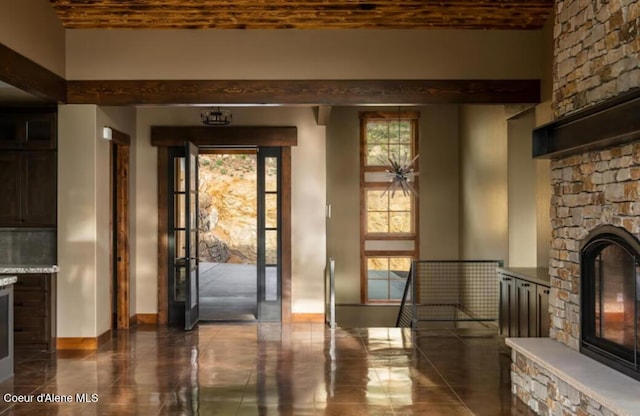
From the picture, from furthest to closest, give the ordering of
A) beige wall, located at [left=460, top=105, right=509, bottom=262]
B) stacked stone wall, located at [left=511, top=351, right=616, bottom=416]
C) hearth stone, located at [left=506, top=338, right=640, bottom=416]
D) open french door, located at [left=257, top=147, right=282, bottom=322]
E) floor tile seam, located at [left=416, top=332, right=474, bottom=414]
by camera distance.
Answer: open french door, located at [left=257, top=147, right=282, bottom=322] → beige wall, located at [left=460, top=105, right=509, bottom=262] → floor tile seam, located at [left=416, top=332, right=474, bottom=414] → stacked stone wall, located at [left=511, top=351, right=616, bottom=416] → hearth stone, located at [left=506, top=338, right=640, bottom=416]

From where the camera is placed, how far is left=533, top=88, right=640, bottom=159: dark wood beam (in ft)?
11.5

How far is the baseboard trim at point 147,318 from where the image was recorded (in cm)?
846

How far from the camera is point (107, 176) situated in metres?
Answer: 7.08

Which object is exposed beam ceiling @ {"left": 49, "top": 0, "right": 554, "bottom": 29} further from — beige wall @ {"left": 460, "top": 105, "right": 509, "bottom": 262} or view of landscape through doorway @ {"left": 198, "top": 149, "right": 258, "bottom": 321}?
view of landscape through doorway @ {"left": 198, "top": 149, "right": 258, "bottom": 321}

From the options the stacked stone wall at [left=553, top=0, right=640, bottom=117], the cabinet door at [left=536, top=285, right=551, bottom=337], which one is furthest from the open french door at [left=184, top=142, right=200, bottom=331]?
the stacked stone wall at [left=553, top=0, right=640, bottom=117]

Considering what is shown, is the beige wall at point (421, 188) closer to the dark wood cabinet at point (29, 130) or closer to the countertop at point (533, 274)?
the countertop at point (533, 274)

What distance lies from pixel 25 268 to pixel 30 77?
6.29 feet

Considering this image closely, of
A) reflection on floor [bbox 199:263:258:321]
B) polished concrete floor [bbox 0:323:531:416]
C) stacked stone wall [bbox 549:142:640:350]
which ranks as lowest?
reflection on floor [bbox 199:263:258:321]

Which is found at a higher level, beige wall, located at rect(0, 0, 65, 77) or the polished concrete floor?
beige wall, located at rect(0, 0, 65, 77)

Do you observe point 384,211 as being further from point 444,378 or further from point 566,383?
point 566,383

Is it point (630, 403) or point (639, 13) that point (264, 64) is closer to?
point (639, 13)

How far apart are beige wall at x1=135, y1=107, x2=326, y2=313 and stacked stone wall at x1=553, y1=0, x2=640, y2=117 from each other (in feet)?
13.5

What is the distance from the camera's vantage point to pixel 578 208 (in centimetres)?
453

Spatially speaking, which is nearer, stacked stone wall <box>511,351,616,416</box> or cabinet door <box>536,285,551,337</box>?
stacked stone wall <box>511,351,616,416</box>
